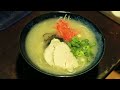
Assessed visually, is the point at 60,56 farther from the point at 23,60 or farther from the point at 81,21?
the point at 81,21

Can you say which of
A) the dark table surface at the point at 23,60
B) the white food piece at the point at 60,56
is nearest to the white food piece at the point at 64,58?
the white food piece at the point at 60,56

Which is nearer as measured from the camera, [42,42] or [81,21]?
[42,42]

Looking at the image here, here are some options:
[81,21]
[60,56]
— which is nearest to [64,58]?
[60,56]

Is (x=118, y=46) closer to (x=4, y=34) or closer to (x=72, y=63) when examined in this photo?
(x=72, y=63)

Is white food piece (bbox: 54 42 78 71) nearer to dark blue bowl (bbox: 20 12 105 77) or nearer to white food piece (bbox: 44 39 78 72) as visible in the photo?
white food piece (bbox: 44 39 78 72)

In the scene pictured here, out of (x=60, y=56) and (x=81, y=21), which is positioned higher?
(x=81, y=21)

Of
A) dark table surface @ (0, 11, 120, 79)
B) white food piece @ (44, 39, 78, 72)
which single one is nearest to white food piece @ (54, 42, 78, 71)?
white food piece @ (44, 39, 78, 72)

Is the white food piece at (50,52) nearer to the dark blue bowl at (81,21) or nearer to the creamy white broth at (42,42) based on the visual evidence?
the creamy white broth at (42,42)
